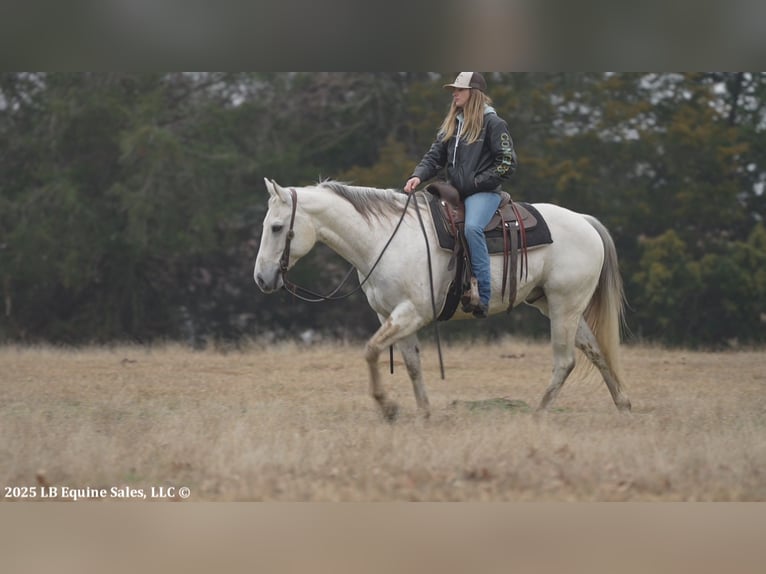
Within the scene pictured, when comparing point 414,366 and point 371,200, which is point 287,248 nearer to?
point 371,200

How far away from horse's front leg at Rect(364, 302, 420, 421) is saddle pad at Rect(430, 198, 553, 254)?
2.14ft

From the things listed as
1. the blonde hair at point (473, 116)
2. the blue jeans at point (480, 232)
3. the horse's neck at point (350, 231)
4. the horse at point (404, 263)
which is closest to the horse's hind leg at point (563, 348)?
the horse at point (404, 263)

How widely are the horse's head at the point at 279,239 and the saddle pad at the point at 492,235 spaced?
1.12m

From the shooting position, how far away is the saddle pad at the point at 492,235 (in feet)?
29.3

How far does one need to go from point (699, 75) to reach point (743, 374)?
1126 cm

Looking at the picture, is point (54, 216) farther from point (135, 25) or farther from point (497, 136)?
point (135, 25)

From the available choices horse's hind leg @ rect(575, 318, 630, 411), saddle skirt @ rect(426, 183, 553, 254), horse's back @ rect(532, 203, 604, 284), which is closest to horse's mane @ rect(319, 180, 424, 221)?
saddle skirt @ rect(426, 183, 553, 254)

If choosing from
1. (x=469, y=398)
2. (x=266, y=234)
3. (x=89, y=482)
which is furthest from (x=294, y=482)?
(x=469, y=398)

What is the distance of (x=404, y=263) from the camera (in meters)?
8.83

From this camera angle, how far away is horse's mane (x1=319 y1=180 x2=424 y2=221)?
8.98 metres

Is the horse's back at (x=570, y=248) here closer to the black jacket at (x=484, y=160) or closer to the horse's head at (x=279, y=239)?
the black jacket at (x=484, y=160)

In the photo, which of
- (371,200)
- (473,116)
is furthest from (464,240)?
(473,116)

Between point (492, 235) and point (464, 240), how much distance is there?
11.5 inches

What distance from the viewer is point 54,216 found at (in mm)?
22781
